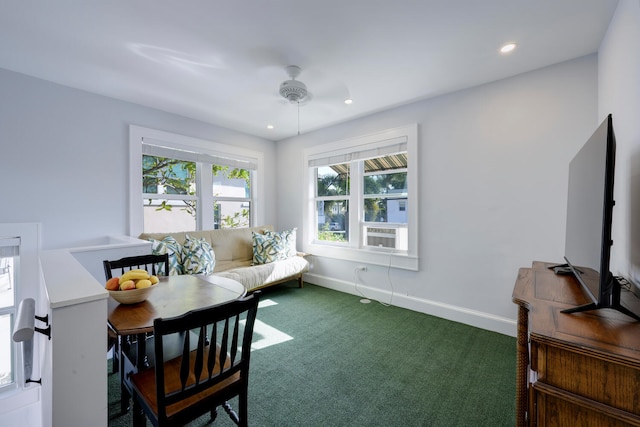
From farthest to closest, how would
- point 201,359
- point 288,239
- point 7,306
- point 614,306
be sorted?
point 288,239 < point 7,306 < point 201,359 < point 614,306

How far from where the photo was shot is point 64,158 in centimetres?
275

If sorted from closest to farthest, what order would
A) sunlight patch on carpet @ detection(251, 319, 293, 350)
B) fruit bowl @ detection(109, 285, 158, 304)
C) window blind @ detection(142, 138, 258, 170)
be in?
fruit bowl @ detection(109, 285, 158, 304) < sunlight patch on carpet @ detection(251, 319, 293, 350) < window blind @ detection(142, 138, 258, 170)

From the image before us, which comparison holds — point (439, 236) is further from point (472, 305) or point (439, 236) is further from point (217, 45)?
point (217, 45)

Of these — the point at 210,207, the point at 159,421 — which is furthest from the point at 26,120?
the point at 159,421

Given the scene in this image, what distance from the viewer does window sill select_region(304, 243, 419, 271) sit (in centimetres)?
328

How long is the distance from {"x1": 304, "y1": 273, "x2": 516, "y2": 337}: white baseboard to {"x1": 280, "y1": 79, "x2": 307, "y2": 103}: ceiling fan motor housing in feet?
8.54

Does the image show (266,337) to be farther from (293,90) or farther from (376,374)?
(293,90)

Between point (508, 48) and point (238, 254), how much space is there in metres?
3.87

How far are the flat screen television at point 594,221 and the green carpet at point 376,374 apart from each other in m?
0.99

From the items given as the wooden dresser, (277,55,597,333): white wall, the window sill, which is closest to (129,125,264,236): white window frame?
the window sill

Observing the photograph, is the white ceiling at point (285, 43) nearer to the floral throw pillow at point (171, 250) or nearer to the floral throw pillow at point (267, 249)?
the floral throw pillow at point (171, 250)

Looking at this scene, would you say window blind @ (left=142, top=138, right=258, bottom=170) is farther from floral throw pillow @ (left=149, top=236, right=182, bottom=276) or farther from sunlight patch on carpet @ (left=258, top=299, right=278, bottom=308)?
sunlight patch on carpet @ (left=258, top=299, right=278, bottom=308)

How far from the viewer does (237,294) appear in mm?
1664

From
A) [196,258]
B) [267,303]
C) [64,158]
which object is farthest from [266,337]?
[64,158]
